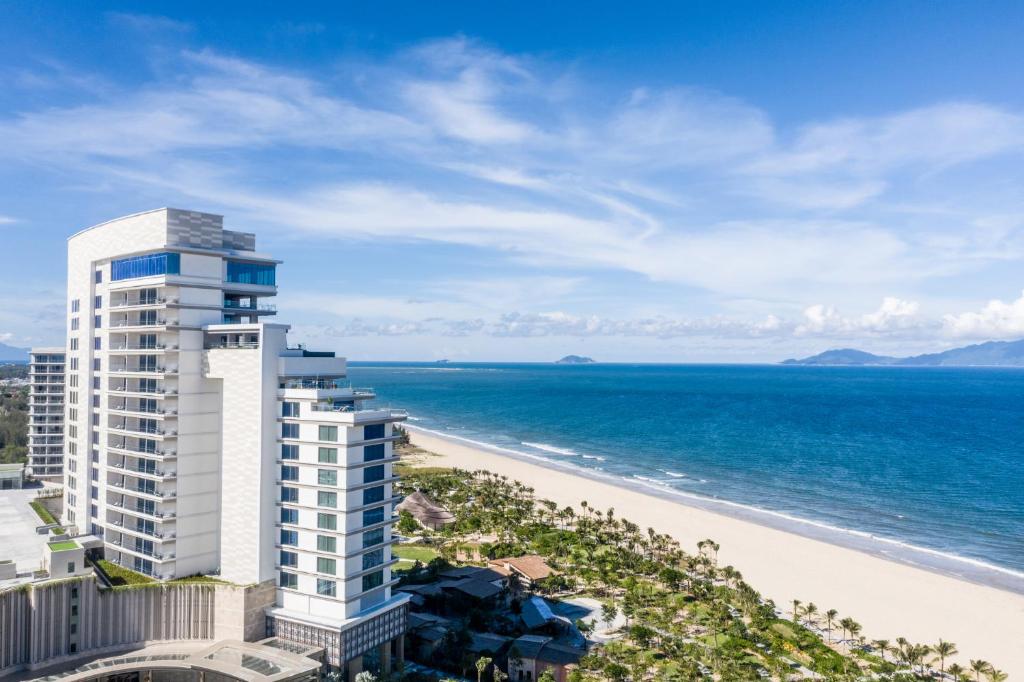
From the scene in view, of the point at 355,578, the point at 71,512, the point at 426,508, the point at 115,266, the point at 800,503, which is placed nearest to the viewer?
the point at 355,578

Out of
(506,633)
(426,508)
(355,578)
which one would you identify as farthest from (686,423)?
(355,578)

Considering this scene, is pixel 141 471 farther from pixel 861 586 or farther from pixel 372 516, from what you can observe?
pixel 861 586

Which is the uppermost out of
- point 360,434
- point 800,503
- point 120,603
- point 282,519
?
point 360,434

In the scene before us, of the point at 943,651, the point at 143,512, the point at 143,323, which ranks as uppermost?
the point at 143,323

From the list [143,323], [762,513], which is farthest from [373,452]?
[762,513]

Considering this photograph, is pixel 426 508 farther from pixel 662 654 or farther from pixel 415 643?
pixel 662 654

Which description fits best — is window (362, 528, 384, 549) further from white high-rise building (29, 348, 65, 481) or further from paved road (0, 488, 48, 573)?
white high-rise building (29, 348, 65, 481)
